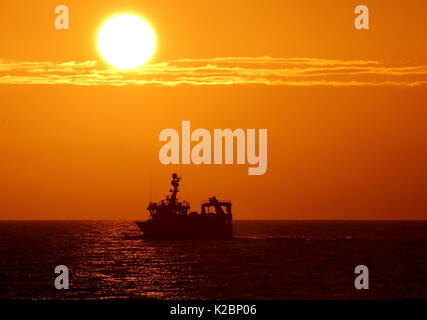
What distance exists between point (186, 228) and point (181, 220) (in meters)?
1.62

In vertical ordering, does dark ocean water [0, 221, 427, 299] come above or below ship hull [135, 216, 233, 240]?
below

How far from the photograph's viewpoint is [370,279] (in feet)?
228

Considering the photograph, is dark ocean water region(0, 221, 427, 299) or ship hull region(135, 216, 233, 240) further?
ship hull region(135, 216, 233, 240)

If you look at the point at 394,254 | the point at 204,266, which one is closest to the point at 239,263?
the point at 204,266

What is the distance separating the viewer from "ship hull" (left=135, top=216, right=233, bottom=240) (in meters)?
124

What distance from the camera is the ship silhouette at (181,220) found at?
402 ft

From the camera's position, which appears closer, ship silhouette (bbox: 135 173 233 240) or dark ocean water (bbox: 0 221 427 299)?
dark ocean water (bbox: 0 221 427 299)

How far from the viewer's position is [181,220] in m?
123

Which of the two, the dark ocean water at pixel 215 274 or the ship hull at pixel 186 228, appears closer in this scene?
the dark ocean water at pixel 215 274

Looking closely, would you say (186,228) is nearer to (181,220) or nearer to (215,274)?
(181,220)

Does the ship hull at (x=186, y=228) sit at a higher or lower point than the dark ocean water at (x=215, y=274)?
higher

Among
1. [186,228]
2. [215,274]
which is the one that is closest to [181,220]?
[186,228]
